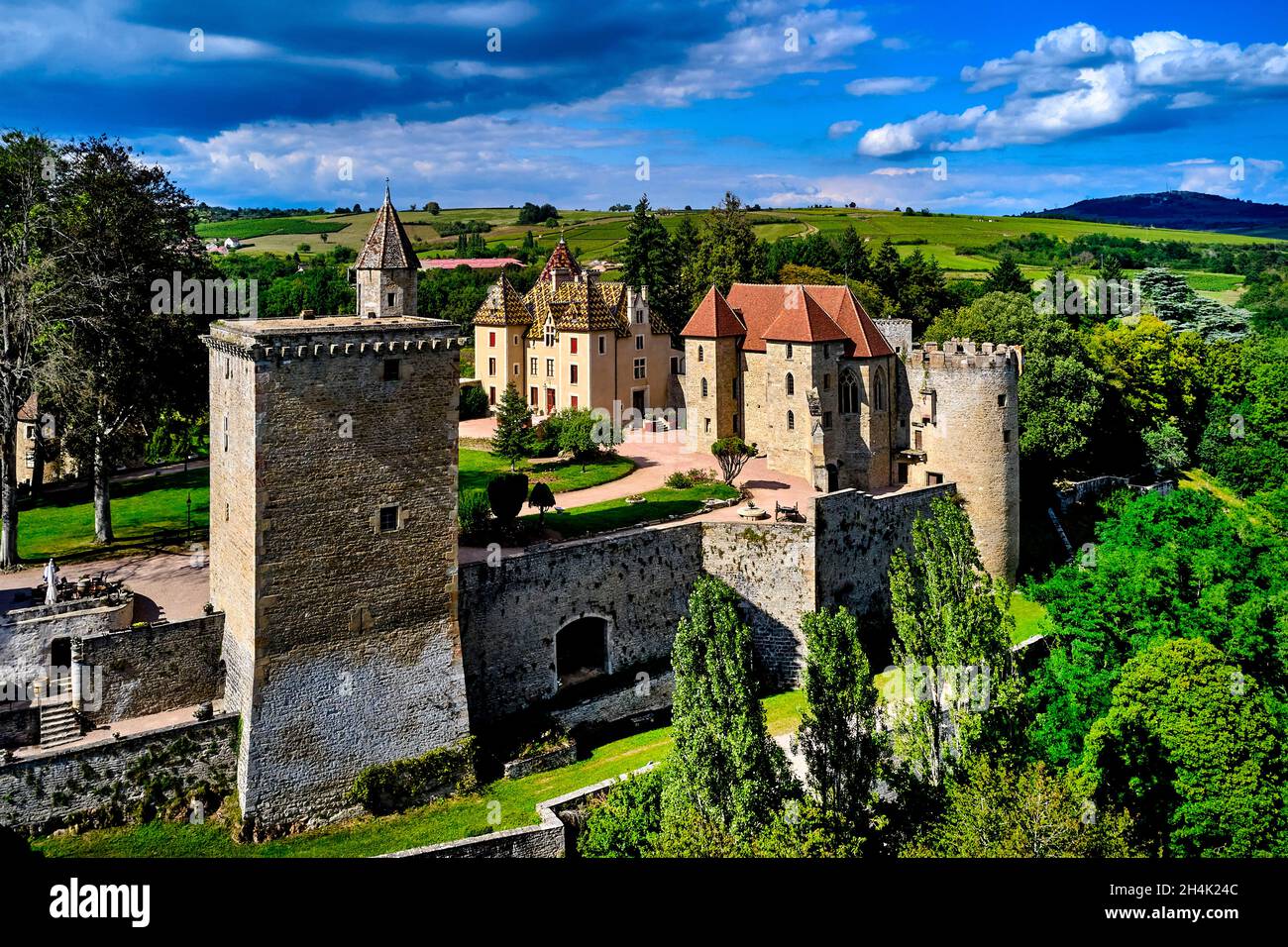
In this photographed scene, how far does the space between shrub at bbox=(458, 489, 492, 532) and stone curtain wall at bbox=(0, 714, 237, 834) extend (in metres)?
8.98

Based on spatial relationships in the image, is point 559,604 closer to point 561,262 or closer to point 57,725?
point 57,725

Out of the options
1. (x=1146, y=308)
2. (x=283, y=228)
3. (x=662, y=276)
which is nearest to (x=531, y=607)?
(x=662, y=276)

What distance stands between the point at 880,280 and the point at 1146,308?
16.2 metres

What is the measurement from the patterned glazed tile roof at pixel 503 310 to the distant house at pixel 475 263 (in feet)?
116

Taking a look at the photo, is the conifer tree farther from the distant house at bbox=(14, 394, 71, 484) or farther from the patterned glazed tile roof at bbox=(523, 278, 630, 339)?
the distant house at bbox=(14, 394, 71, 484)

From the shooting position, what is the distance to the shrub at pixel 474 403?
179 feet

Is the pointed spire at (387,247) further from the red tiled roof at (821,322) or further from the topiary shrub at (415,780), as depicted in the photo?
the red tiled roof at (821,322)

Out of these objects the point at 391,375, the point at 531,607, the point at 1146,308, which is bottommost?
the point at 531,607

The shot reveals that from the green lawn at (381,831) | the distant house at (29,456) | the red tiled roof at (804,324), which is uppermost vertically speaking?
the red tiled roof at (804,324)

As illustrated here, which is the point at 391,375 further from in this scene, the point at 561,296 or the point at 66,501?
the point at 561,296

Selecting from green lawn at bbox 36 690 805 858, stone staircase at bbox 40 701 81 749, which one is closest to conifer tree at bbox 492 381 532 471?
green lawn at bbox 36 690 805 858

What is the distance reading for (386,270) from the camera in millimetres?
27281

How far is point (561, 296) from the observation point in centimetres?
5328

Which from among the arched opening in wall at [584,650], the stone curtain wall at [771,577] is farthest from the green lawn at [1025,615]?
the arched opening in wall at [584,650]
